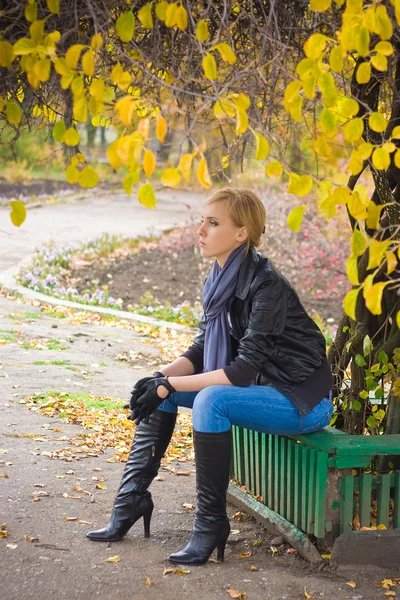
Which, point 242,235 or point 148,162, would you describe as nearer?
point 148,162

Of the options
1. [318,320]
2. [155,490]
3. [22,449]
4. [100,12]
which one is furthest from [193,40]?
[318,320]

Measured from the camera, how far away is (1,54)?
2.49 m

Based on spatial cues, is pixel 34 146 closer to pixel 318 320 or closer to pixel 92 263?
pixel 92 263

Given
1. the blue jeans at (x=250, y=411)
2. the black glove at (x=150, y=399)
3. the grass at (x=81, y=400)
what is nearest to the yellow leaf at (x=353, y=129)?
the blue jeans at (x=250, y=411)

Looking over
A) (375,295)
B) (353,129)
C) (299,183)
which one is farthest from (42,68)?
(375,295)

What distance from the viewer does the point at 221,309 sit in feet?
11.6

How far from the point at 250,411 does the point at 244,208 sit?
0.81 metres

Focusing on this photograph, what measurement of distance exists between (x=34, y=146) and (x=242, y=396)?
20576mm

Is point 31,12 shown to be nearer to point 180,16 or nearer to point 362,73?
point 180,16

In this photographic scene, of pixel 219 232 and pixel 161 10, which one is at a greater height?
pixel 161 10

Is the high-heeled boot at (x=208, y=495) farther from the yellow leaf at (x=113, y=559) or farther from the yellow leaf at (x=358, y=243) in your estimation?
the yellow leaf at (x=358, y=243)

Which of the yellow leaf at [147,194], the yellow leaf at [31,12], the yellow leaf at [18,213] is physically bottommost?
the yellow leaf at [18,213]

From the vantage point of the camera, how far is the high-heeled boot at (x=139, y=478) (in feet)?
11.6

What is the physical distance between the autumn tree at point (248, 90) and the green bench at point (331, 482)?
1.30 ft
